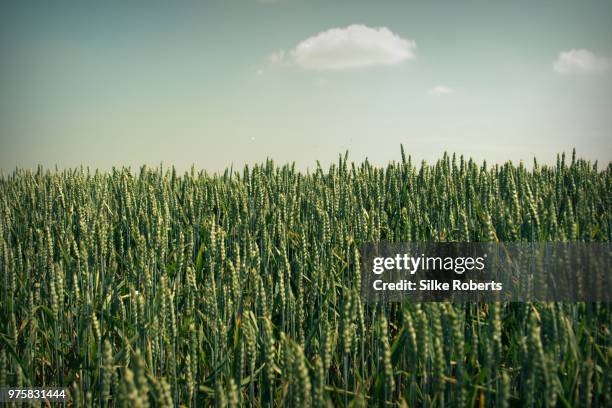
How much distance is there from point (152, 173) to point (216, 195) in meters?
1.97

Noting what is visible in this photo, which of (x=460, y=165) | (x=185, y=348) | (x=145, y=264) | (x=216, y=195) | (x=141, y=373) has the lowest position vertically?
(x=185, y=348)

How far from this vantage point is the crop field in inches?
45.4

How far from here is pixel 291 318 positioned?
1.76 meters

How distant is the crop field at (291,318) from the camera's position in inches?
45.4

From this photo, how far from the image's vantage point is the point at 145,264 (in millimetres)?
1805

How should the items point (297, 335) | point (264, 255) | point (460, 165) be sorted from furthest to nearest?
point (460, 165) < point (264, 255) < point (297, 335)

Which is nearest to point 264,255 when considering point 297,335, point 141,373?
point 297,335

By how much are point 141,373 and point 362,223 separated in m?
1.23

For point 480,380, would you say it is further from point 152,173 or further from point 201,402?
point 152,173

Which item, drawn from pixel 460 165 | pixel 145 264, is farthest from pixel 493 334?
pixel 460 165

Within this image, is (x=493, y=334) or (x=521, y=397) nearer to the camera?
(x=493, y=334)

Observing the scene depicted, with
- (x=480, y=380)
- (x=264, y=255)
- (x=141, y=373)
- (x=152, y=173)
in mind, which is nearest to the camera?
(x=141, y=373)

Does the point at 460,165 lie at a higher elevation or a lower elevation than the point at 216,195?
higher

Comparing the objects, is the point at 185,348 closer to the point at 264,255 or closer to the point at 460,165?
the point at 264,255
